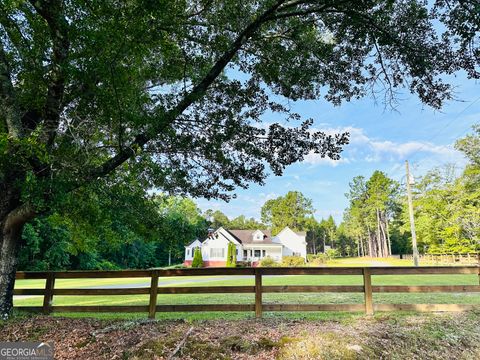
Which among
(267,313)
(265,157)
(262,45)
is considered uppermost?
(262,45)

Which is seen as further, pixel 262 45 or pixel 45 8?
pixel 262 45

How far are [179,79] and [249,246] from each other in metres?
41.8

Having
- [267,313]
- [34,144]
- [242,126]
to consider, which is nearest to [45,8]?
[34,144]

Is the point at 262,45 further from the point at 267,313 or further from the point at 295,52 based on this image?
the point at 267,313

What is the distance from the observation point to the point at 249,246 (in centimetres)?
4691

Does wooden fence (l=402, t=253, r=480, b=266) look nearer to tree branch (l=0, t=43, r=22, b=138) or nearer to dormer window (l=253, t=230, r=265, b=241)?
dormer window (l=253, t=230, r=265, b=241)

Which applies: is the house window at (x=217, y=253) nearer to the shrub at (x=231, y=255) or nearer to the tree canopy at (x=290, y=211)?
the shrub at (x=231, y=255)

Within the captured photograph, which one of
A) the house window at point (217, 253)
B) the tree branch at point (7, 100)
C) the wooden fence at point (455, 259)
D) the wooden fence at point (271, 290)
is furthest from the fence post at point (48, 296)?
the wooden fence at point (455, 259)

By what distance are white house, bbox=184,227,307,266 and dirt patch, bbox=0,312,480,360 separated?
104ft

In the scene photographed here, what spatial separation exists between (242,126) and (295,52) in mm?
1792

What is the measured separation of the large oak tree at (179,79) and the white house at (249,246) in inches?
1225

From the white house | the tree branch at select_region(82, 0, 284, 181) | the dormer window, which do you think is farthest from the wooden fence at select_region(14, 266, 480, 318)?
the dormer window

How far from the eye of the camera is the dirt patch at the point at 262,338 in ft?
14.5

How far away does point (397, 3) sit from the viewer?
5.62m
